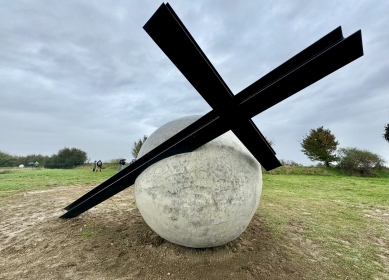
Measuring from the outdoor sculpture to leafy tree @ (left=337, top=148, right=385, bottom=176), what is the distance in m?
25.5

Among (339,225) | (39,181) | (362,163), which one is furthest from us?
(362,163)

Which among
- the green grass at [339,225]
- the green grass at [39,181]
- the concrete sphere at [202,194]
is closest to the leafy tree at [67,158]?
the green grass at [39,181]

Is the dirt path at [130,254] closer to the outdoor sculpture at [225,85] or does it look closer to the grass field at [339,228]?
the grass field at [339,228]

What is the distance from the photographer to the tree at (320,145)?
26.8m

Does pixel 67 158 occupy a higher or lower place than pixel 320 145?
higher

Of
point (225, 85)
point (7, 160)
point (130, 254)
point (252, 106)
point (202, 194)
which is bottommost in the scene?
point (130, 254)

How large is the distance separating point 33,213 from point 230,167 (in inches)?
289

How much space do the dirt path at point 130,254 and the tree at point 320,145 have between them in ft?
80.8

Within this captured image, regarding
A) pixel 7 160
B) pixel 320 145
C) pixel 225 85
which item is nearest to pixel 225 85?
pixel 225 85

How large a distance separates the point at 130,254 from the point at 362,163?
27.2 metres

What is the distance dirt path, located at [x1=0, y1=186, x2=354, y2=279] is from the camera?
146 inches

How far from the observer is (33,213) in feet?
24.2

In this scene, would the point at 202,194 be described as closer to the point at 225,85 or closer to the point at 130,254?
the point at 225,85

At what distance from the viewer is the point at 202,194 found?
3.64 metres
